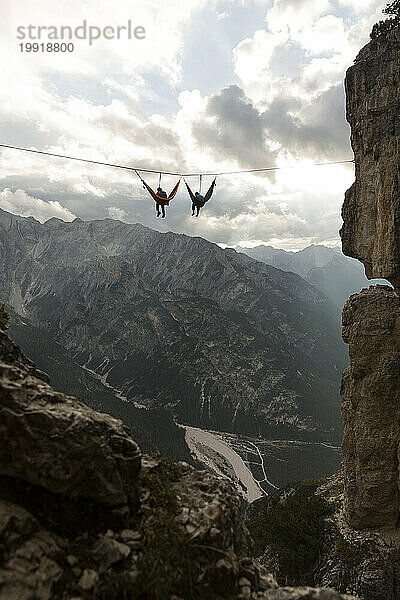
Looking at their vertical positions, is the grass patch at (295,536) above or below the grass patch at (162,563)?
below

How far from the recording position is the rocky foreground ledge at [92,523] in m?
6.36

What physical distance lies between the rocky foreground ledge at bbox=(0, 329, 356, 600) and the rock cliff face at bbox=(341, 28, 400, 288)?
20.5 metres

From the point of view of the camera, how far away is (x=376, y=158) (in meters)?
24.2

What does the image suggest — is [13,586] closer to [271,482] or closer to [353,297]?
[353,297]

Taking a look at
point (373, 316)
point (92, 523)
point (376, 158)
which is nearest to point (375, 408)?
point (373, 316)

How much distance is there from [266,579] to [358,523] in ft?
78.6

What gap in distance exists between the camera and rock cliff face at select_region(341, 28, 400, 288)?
73.2 ft

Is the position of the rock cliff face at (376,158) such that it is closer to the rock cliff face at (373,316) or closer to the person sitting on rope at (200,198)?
the rock cliff face at (373,316)

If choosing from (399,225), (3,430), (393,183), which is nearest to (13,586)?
(3,430)

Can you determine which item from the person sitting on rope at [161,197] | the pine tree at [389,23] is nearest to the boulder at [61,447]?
the person sitting on rope at [161,197]

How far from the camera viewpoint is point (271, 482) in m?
119

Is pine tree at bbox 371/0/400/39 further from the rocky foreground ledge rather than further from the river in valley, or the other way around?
the river in valley

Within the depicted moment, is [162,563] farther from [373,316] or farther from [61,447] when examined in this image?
[373,316]

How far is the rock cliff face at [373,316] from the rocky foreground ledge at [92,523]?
20735 mm
